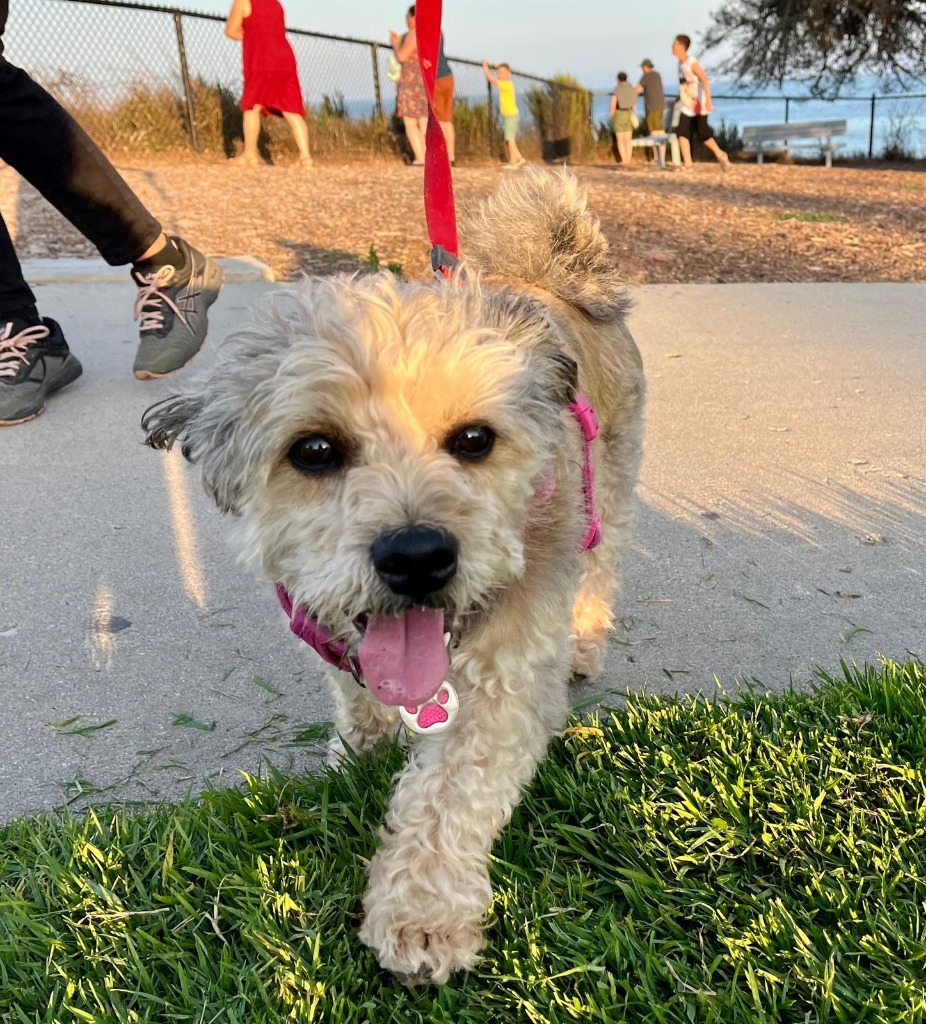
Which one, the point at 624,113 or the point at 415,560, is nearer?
the point at 415,560

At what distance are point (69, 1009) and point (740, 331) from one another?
6.55 meters

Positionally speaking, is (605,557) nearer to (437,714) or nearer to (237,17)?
(437,714)

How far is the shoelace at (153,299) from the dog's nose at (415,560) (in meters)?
3.78

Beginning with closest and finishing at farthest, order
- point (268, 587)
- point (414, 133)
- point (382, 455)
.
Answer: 1. point (382, 455)
2. point (268, 587)
3. point (414, 133)

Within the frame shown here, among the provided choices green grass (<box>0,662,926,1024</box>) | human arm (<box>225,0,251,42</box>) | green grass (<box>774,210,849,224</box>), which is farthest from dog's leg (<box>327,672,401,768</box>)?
human arm (<box>225,0,251,42</box>)

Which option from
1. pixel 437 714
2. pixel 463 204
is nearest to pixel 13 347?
pixel 437 714

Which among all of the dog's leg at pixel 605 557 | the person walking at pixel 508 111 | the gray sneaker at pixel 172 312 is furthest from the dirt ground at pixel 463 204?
the person walking at pixel 508 111

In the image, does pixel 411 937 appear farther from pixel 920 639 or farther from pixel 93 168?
pixel 93 168

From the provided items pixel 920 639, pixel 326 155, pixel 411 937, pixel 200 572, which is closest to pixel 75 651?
pixel 200 572

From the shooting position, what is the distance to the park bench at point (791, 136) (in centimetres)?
2720

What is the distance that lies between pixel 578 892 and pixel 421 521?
1.02 metres

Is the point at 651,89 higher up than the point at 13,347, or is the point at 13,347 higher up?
the point at 651,89

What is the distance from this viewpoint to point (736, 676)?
3100mm

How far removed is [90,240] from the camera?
4867 millimetres
